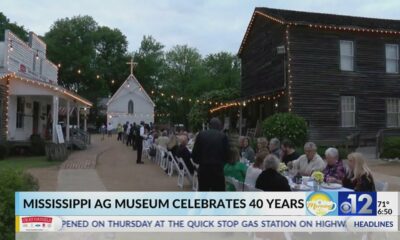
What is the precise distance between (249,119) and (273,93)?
17.3 feet

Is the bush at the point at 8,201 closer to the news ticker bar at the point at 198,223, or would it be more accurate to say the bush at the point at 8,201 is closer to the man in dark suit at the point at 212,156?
the news ticker bar at the point at 198,223

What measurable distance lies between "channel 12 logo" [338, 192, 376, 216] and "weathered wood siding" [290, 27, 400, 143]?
57.9 feet

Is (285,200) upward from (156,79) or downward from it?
downward

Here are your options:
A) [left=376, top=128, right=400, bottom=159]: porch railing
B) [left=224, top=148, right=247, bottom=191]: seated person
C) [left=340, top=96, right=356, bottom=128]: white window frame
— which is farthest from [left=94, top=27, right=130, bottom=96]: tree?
[left=224, top=148, right=247, bottom=191]: seated person

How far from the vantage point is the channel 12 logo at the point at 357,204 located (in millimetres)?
5312

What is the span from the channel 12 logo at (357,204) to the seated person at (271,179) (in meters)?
1.26

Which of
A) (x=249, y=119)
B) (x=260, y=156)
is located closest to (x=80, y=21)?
(x=249, y=119)

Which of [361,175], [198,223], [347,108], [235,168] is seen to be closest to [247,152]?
[235,168]

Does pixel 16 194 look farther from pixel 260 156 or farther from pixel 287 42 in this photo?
pixel 287 42

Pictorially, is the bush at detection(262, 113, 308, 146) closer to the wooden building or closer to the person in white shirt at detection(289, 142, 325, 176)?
the wooden building

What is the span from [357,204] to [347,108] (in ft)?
64.0

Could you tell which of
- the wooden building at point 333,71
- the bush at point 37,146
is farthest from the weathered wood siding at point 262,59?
the bush at point 37,146

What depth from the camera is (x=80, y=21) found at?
73125 millimetres

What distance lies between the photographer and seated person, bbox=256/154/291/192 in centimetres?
655
